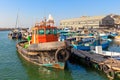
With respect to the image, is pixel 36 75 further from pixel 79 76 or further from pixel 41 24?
pixel 41 24

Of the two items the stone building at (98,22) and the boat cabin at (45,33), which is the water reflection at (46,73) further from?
the stone building at (98,22)

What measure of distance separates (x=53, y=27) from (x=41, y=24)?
1537mm

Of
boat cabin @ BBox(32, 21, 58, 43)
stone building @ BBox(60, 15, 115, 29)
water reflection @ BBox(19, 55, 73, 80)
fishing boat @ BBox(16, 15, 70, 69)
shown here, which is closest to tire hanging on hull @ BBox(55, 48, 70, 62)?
fishing boat @ BBox(16, 15, 70, 69)

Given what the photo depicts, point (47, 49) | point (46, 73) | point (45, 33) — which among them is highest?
point (45, 33)

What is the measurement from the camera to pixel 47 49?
819 inches

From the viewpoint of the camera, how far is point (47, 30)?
23.4 metres

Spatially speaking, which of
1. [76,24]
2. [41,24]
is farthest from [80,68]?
[76,24]

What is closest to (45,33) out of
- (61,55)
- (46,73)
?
(61,55)

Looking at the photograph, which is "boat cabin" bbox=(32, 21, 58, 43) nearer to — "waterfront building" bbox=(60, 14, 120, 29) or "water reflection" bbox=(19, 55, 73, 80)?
"water reflection" bbox=(19, 55, 73, 80)

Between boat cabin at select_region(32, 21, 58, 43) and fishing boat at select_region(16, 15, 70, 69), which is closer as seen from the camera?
fishing boat at select_region(16, 15, 70, 69)

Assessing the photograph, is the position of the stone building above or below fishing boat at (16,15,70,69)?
above

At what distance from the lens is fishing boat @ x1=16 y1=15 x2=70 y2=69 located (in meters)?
20.6

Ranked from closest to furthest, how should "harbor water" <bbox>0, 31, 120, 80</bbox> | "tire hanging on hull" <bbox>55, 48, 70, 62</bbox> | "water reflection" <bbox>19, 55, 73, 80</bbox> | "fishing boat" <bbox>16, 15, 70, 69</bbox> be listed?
"harbor water" <bbox>0, 31, 120, 80</bbox> → "water reflection" <bbox>19, 55, 73, 80</bbox> → "tire hanging on hull" <bbox>55, 48, 70, 62</bbox> → "fishing boat" <bbox>16, 15, 70, 69</bbox>

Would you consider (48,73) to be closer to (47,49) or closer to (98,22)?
(47,49)
